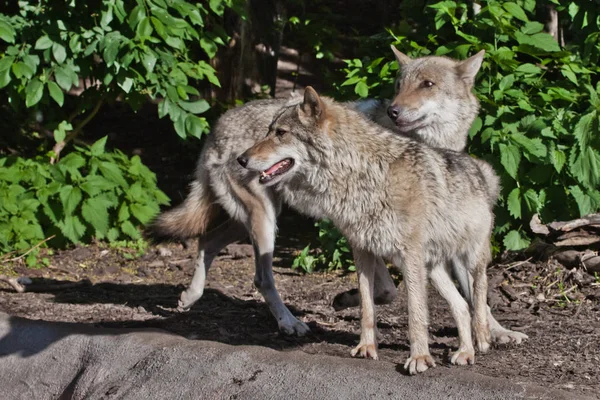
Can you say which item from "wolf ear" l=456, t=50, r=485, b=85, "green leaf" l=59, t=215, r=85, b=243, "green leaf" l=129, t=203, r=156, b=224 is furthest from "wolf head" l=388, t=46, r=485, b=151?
"green leaf" l=59, t=215, r=85, b=243

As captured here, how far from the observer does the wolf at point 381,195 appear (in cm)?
475

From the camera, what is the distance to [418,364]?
Result: 4.18m

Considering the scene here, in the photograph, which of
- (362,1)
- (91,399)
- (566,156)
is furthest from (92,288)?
(362,1)

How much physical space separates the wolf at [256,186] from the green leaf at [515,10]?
0.84m

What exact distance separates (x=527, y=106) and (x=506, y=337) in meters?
2.37

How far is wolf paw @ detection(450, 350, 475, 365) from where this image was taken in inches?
188

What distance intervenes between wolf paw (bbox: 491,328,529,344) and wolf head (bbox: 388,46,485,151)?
1.41 meters

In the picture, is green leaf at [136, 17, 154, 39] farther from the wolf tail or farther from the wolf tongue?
the wolf tongue

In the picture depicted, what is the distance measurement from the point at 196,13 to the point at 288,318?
9.35ft

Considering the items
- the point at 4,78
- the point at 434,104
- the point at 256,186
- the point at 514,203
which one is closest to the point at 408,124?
the point at 434,104

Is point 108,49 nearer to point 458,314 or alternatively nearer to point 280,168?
point 280,168

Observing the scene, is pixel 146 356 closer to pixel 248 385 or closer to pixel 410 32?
pixel 248 385

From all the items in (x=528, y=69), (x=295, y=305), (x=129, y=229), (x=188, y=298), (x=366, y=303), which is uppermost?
(x=528, y=69)

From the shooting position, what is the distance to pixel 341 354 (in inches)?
207
